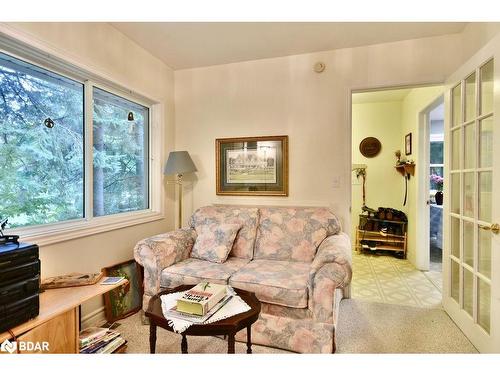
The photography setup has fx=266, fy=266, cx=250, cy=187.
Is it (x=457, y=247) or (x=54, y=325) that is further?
(x=457, y=247)

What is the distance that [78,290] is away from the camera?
1582 mm

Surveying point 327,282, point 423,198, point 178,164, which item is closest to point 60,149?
point 178,164

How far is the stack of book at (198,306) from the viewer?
4.38ft

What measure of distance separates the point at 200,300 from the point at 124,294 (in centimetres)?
128

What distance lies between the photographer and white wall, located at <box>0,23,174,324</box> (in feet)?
5.88

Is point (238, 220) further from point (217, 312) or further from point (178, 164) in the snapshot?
point (217, 312)

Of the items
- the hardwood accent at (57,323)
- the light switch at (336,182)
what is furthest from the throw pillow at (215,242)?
the light switch at (336,182)

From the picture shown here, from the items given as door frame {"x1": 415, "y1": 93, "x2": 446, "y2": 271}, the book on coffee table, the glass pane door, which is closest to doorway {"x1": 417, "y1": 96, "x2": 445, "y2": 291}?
door frame {"x1": 415, "y1": 93, "x2": 446, "y2": 271}

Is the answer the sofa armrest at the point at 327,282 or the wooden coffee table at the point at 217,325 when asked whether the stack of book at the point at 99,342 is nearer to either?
the wooden coffee table at the point at 217,325

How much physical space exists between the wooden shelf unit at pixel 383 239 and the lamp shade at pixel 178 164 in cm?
289

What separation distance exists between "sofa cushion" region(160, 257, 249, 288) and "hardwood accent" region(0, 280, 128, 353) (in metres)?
0.58

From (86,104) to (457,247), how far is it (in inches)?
127

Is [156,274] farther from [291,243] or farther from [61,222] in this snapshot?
[291,243]
